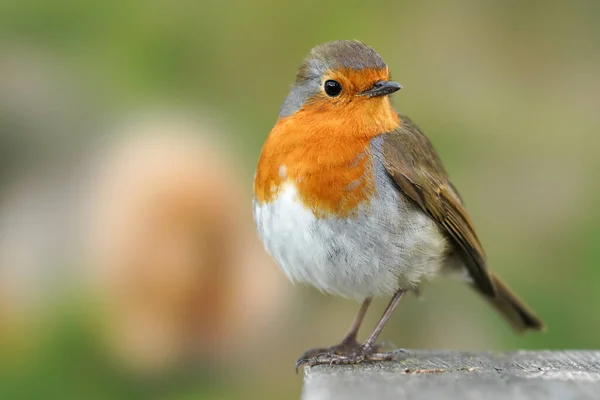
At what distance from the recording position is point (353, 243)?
128 inches

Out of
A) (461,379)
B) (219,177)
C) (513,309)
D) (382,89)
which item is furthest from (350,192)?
(219,177)

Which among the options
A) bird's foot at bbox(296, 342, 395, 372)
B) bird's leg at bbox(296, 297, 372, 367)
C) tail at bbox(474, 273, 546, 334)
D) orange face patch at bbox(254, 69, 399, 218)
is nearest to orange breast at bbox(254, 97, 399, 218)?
orange face patch at bbox(254, 69, 399, 218)

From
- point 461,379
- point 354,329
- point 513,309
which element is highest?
point 461,379

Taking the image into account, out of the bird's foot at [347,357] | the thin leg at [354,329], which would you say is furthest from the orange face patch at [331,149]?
the thin leg at [354,329]

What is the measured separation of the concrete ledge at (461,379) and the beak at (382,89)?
105cm

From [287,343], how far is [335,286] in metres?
2.61

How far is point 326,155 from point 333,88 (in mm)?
348

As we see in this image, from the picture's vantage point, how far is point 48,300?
589cm

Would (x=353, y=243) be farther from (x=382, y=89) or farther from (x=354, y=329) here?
(x=354, y=329)

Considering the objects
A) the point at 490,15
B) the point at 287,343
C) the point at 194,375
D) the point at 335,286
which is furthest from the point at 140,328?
the point at 490,15

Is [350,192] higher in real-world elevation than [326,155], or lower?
lower

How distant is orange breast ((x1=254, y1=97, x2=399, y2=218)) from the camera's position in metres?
3.24

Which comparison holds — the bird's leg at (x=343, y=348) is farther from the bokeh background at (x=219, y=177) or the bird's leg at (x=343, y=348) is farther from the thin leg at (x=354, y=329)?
the bokeh background at (x=219, y=177)

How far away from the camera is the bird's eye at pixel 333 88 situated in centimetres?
347
